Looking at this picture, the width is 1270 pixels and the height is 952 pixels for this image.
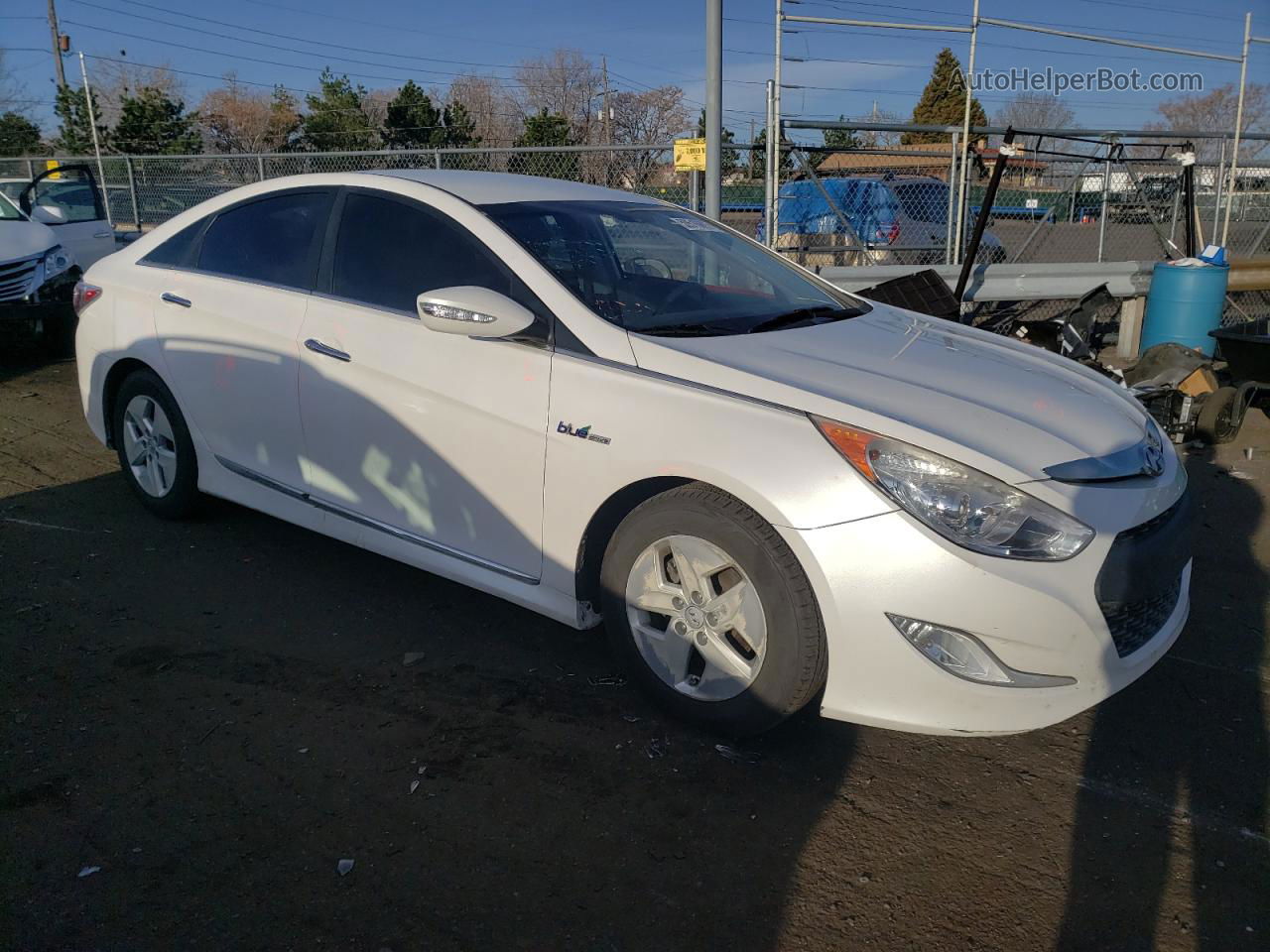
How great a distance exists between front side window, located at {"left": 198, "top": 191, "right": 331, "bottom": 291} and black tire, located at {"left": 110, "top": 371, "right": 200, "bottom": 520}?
24.4 inches

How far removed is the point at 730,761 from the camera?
10.0ft

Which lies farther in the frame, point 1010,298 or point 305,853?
point 1010,298

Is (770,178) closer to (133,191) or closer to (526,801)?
(526,801)

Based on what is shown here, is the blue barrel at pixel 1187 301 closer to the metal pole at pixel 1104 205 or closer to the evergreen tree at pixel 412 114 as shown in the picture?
the metal pole at pixel 1104 205

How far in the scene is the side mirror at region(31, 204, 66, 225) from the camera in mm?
11188

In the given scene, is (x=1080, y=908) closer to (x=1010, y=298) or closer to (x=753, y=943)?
(x=753, y=943)

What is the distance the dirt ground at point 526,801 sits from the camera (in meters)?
2.42

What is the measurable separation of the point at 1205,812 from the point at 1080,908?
0.65 m

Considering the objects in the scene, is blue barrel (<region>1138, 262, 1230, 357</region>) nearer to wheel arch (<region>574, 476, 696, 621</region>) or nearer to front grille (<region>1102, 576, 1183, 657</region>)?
front grille (<region>1102, 576, 1183, 657</region>)

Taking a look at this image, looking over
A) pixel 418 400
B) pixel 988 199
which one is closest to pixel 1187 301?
pixel 988 199

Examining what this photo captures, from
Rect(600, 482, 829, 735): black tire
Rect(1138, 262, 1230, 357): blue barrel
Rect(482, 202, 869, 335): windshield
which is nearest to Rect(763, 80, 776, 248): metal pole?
Rect(1138, 262, 1230, 357): blue barrel

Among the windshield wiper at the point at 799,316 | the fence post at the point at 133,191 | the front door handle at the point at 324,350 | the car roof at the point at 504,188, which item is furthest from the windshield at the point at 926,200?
the fence post at the point at 133,191

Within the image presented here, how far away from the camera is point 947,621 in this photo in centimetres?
265

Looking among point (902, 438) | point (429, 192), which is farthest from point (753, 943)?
point (429, 192)
